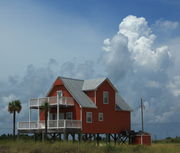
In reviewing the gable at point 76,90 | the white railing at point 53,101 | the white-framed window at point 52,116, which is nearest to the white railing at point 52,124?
the white railing at point 53,101

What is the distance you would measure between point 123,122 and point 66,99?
10354 mm

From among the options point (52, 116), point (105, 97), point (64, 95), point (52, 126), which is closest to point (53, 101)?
point (64, 95)

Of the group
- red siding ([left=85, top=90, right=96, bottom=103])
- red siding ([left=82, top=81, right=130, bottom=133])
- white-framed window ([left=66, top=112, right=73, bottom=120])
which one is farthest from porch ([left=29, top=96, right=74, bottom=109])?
red siding ([left=85, top=90, right=96, bottom=103])

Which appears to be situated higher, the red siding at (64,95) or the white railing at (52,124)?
the red siding at (64,95)

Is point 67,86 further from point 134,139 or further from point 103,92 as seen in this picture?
point 134,139

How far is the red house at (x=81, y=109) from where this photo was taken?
54.2m

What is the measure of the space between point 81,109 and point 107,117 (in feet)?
17.3

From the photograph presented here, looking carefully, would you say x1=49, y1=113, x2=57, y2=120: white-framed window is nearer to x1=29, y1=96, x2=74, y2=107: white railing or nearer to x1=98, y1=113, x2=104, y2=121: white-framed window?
x1=29, y1=96, x2=74, y2=107: white railing

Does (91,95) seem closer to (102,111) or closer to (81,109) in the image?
(102,111)

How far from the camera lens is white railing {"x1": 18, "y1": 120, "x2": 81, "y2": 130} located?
5269cm

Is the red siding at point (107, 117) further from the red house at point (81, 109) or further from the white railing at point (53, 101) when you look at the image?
the white railing at point (53, 101)

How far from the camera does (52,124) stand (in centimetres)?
5388

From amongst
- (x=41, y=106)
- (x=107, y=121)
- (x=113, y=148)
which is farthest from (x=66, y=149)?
(x=107, y=121)

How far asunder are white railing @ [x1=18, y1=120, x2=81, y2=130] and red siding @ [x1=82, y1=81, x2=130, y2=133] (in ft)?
6.72
